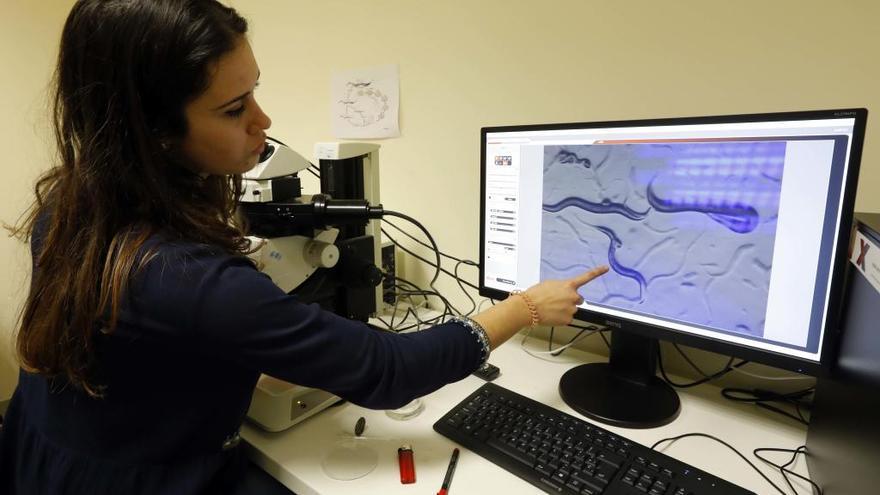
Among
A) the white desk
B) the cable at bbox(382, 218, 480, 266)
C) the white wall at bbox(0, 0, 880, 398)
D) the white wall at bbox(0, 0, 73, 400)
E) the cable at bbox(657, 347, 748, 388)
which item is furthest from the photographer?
the white wall at bbox(0, 0, 73, 400)

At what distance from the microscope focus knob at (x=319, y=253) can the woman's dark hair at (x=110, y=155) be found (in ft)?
0.81

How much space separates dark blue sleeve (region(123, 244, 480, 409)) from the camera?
0.54m

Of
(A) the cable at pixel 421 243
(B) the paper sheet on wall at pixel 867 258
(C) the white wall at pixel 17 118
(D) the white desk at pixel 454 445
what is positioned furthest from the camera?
(C) the white wall at pixel 17 118

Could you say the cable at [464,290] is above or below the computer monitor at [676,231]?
below

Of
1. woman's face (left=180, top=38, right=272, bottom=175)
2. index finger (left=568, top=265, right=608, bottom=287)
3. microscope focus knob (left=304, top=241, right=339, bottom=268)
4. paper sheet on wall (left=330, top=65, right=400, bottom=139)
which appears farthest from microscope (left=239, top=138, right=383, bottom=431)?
index finger (left=568, top=265, right=608, bottom=287)

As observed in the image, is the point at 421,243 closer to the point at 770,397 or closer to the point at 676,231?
the point at 676,231

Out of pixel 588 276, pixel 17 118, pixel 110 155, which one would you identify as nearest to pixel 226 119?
pixel 110 155

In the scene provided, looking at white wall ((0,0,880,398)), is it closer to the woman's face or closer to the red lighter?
the woman's face

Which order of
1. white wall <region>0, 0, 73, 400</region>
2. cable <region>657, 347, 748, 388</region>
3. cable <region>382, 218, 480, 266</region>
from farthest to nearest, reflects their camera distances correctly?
1. white wall <region>0, 0, 73, 400</region>
2. cable <region>382, 218, 480, 266</region>
3. cable <region>657, 347, 748, 388</region>

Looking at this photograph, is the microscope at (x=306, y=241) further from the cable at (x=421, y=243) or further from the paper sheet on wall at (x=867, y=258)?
the paper sheet on wall at (x=867, y=258)

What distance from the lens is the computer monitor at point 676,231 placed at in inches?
24.0

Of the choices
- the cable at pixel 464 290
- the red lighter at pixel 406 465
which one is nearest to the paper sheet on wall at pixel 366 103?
the cable at pixel 464 290

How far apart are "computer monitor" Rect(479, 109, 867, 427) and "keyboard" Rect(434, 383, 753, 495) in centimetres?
9

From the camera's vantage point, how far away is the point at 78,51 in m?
0.57
